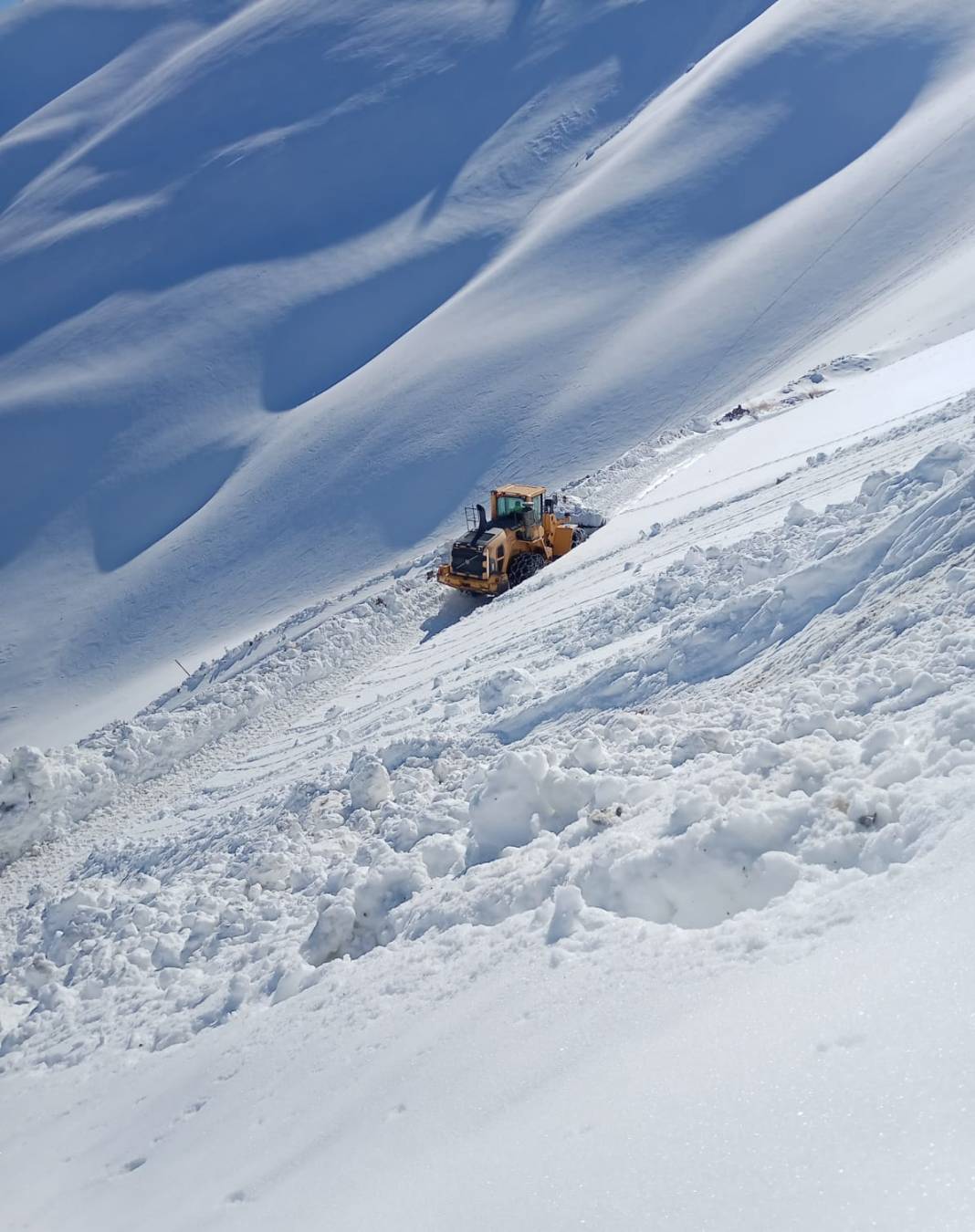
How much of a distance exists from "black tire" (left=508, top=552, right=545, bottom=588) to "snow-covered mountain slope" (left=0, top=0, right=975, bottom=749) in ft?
21.8

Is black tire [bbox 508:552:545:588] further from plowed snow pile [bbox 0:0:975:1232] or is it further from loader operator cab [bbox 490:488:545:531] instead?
plowed snow pile [bbox 0:0:975:1232]

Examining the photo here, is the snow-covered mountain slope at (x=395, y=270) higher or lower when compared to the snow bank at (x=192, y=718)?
higher

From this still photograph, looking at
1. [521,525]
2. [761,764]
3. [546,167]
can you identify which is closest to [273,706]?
[521,525]

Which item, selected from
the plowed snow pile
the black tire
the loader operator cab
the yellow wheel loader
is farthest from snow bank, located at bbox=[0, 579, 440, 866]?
the loader operator cab

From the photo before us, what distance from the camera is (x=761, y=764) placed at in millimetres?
5738

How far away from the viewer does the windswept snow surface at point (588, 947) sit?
3.40m

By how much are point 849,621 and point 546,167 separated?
40409 mm

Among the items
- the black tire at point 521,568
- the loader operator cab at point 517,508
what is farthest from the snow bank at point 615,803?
the loader operator cab at point 517,508

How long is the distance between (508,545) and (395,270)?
26.0 metres

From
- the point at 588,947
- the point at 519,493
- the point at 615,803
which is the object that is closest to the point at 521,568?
the point at 519,493

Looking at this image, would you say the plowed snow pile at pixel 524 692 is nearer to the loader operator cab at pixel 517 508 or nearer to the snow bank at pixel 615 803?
the snow bank at pixel 615 803

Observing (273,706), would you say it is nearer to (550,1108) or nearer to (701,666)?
(701,666)

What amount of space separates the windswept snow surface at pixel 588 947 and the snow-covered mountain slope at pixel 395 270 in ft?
44.9

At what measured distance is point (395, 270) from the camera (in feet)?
132
